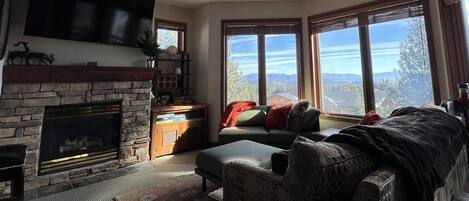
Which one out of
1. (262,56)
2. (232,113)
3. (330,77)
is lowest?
(232,113)

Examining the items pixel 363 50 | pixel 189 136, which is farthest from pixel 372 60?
pixel 189 136

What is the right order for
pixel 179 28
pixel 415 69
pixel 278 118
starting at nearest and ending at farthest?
pixel 415 69 → pixel 278 118 → pixel 179 28

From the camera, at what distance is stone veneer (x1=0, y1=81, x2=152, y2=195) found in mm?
2281

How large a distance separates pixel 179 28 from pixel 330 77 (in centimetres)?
290

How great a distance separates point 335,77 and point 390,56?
80 cm

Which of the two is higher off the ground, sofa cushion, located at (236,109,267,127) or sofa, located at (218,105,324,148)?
sofa cushion, located at (236,109,267,127)

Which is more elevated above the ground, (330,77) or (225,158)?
(330,77)

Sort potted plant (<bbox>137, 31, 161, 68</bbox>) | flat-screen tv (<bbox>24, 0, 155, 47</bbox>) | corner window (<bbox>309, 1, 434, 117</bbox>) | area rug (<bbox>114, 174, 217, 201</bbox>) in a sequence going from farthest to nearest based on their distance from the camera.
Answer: potted plant (<bbox>137, 31, 161, 68</bbox>)
corner window (<bbox>309, 1, 434, 117</bbox>)
flat-screen tv (<bbox>24, 0, 155, 47</bbox>)
area rug (<bbox>114, 174, 217, 201</bbox>)

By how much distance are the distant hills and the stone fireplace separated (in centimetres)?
183

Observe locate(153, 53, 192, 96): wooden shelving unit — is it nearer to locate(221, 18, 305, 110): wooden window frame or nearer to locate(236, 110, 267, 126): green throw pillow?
locate(221, 18, 305, 110): wooden window frame

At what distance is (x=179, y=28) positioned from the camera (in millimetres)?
4191

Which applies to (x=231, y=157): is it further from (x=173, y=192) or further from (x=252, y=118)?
(x=252, y=118)

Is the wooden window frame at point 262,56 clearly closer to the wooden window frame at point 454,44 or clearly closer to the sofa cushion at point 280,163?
the wooden window frame at point 454,44

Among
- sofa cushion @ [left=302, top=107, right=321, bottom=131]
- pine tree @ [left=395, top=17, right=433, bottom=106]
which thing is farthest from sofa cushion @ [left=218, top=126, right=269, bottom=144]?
pine tree @ [left=395, top=17, right=433, bottom=106]
